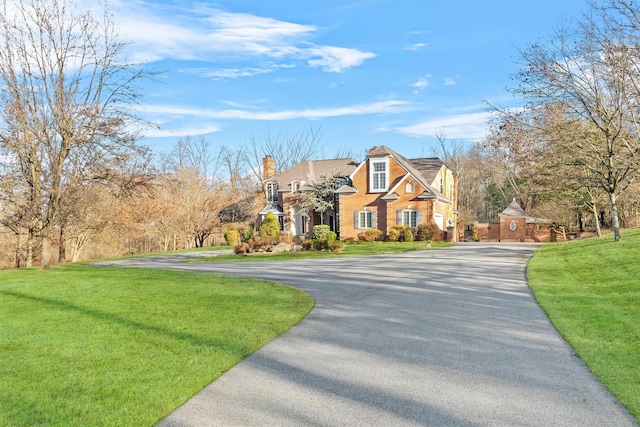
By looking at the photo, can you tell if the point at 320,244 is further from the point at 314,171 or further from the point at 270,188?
the point at 270,188

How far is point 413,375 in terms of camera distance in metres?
4.70

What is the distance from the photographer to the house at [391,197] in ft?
103

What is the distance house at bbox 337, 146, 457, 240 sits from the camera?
31.5 metres

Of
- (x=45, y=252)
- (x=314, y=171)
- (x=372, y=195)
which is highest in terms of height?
(x=314, y=171)

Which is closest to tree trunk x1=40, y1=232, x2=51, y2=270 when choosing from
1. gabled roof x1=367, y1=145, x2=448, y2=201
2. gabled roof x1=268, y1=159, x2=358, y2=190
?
gabled roof x1=367, y1=145, x2=448, y2=201

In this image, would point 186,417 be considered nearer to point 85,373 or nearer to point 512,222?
point 85,373

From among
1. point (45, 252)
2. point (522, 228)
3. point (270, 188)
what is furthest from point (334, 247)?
point (522, 228)

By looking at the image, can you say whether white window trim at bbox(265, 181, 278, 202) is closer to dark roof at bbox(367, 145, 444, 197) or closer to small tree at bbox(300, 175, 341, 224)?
small tree at bbox(300, 175, 341, 224)

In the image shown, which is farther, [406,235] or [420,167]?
[420,167]

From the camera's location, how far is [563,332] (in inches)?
250

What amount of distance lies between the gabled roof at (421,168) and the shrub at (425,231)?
208 cm

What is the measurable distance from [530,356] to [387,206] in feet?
89.7

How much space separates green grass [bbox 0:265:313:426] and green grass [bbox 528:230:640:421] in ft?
13.2

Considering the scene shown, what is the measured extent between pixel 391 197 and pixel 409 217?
1929 millimetres
